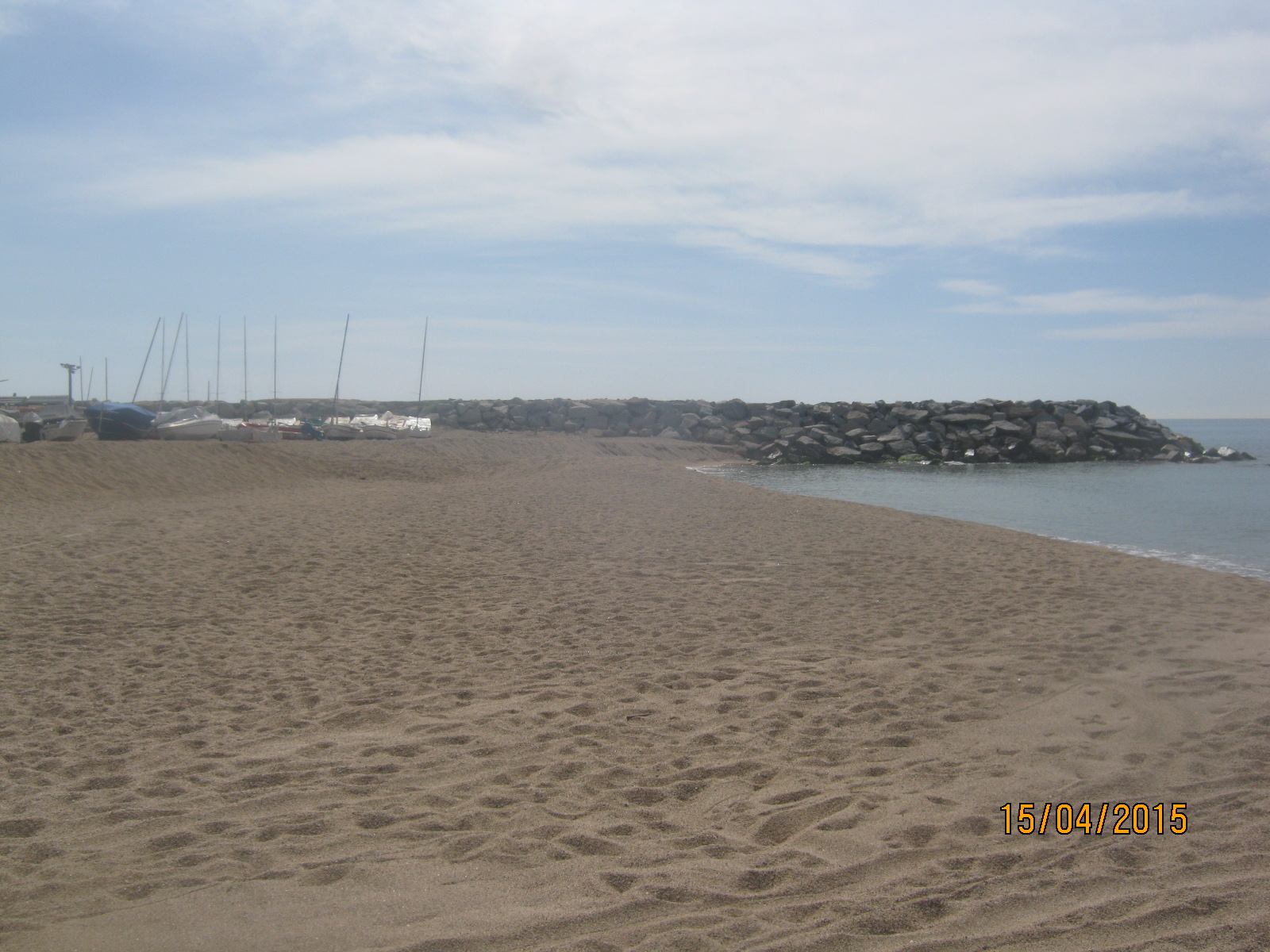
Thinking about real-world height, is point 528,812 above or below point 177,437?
below

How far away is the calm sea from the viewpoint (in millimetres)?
12766

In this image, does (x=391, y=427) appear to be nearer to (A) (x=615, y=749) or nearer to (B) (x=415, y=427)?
(B) (x=415, y=427)

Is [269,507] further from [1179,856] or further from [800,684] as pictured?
[1179,856]

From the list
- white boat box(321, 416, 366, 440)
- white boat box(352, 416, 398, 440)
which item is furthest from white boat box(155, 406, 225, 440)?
white boat box(352, 416, 398, 440)

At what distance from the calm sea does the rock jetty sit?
2.15 m

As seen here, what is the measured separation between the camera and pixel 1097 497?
67.4ft

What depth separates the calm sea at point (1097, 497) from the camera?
12.8 m

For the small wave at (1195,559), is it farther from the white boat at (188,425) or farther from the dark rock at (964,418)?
the dark rock at (964,418)

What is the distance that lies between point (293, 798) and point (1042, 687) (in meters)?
4.38

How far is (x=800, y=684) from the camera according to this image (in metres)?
5.41

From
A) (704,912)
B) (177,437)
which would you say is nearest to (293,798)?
(704,912)

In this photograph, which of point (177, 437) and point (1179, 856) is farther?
point (177, 437)

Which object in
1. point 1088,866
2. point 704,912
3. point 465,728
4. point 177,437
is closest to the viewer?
point 704,912
